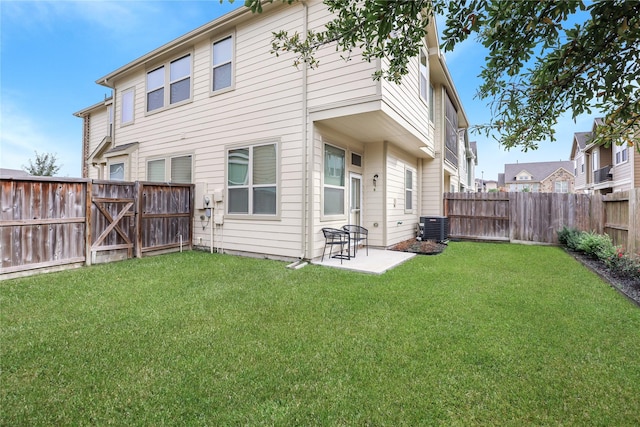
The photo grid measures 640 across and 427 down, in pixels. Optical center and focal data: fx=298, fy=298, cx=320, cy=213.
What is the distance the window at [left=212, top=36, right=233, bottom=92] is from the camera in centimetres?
760

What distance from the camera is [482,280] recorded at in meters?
5.11

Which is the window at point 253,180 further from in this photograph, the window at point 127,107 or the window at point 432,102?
the window at point 432,102

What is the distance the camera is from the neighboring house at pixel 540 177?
139 ft

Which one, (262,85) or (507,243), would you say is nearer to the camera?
(262,85)

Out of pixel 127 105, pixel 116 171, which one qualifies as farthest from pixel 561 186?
pixel 116 171

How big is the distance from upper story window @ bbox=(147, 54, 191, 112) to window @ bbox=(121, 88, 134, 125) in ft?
3.37

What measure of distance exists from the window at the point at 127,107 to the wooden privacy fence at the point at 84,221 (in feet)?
14.1

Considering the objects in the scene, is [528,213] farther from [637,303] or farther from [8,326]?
[8,326]

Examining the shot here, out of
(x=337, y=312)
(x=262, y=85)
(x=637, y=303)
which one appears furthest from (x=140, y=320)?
(x=637, y=303)

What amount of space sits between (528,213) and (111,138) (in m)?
14.9

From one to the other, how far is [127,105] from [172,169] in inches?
141

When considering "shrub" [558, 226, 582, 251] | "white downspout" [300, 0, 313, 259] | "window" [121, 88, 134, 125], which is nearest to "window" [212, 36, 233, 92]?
"white downspout" [300, 0, 313, 259]

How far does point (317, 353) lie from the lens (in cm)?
265

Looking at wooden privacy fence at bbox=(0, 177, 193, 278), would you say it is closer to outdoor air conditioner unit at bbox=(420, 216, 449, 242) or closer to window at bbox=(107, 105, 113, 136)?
window at bbox=(107, 105, 113, 136)
